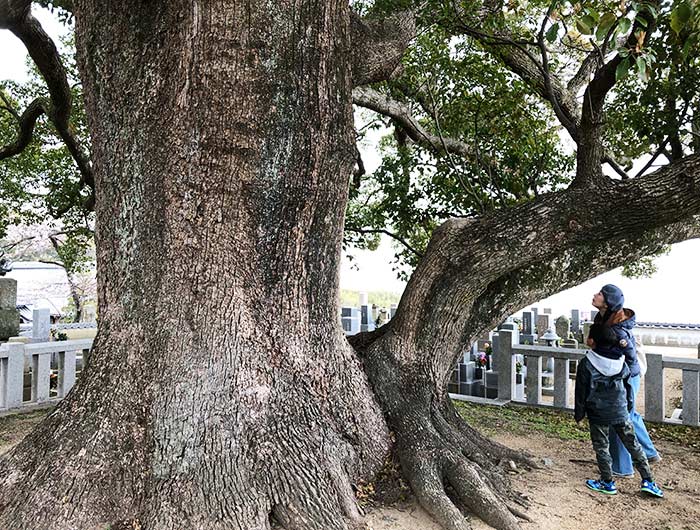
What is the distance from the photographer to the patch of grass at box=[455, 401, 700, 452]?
5592 millimetres

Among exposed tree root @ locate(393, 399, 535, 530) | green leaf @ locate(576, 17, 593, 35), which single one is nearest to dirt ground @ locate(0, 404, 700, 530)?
exposed tree root @ locate(393, 399, 535, 530)

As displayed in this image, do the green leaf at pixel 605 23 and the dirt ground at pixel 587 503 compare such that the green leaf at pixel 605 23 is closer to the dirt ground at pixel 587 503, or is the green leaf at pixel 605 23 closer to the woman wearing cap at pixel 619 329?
the woman wearing cap at pixel 619 329

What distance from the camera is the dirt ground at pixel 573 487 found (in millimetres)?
3264

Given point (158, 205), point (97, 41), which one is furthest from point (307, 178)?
point (97, 41)

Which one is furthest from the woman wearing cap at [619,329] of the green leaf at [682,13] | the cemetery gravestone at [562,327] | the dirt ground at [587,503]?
the cemetery gravestone at [562,327]

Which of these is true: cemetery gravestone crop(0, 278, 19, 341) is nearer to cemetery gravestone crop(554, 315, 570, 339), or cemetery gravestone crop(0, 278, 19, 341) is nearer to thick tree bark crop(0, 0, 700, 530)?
thick tree bark crop(0, 0, 700, 530)

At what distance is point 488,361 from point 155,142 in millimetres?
6867

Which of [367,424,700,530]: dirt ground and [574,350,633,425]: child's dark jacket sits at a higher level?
[574,350,633,425]: child's dark jacket

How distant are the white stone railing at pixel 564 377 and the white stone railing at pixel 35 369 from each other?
18.5 ft

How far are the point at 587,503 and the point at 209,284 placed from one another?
2.99 metres

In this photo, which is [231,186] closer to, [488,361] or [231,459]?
[231,459]

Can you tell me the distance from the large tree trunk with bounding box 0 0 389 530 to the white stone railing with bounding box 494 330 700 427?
14.4 feet

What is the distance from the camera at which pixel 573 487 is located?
3924 mm

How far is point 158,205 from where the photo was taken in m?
3.05
